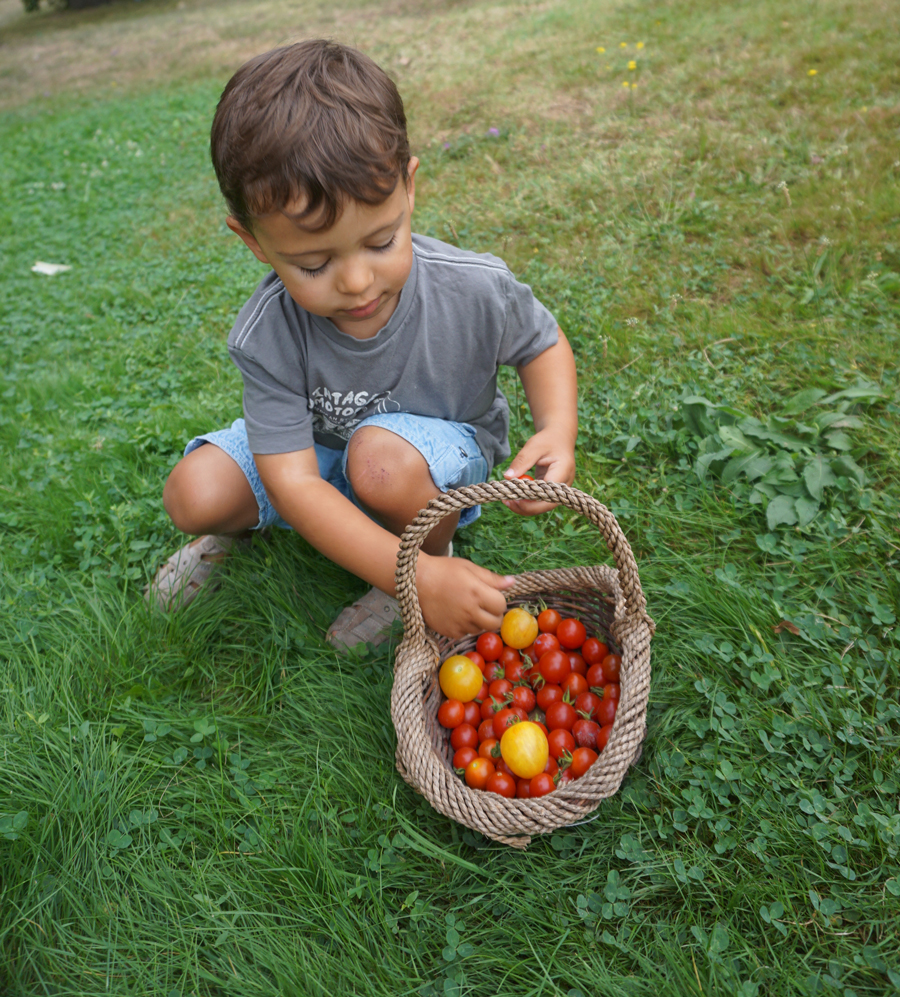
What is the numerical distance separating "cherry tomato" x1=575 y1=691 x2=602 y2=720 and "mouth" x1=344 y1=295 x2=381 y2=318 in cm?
116

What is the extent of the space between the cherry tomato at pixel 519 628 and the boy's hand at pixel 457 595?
177 millimetres

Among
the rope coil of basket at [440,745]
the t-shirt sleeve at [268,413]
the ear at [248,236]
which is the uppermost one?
the ear at [248,236]

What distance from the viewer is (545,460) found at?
203 cm

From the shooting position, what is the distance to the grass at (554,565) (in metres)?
1.67

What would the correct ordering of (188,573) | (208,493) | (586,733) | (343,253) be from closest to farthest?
(343,253)
(586,733)
(208,493)
(188,573)

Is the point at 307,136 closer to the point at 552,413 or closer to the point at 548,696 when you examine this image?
the point at 552,413

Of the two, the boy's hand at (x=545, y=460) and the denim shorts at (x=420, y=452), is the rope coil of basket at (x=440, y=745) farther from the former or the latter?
the denim shorts at (x=420, y=452)

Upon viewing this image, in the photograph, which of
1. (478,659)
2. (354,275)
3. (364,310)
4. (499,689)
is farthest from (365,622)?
(354,275)

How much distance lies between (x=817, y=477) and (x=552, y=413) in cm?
Result: 98

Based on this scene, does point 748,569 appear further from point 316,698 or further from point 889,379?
point 316,698

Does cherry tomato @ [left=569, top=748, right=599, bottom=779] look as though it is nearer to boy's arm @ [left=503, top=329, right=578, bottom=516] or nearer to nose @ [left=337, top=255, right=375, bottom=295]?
boy's arm @ [left=503, top=329, right=578, bottom=516]

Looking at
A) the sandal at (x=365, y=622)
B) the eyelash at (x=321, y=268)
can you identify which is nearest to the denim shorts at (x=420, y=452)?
the sandal at (x=365, y=622)

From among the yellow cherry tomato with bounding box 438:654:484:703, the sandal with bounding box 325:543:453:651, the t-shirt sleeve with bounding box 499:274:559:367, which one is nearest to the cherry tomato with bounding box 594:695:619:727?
the yellow cherry tomato with bounding box 438:654:484:703

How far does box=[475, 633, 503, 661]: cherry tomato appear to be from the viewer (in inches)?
84.0
